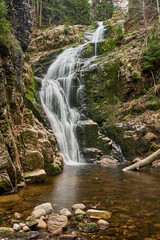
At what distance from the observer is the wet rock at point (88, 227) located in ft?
10.1

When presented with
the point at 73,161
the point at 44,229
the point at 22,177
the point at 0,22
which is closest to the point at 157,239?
the point at 44,229

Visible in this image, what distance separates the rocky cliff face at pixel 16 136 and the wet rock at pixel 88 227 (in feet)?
8.93

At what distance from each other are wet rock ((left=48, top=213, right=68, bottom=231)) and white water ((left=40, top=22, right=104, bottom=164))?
8.46m

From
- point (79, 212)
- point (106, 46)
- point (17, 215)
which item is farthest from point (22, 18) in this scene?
point (106, 46)

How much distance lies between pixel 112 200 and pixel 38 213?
81.0 inches

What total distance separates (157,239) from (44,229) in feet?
5.85

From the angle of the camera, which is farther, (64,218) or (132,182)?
(132,182)

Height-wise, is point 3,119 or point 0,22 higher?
point 0,22

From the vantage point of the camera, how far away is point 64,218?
3.36 m

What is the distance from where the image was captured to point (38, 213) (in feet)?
11.6

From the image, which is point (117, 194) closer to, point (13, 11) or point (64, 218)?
point (64, 218)

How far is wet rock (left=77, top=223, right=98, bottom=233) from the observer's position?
3.07 metres

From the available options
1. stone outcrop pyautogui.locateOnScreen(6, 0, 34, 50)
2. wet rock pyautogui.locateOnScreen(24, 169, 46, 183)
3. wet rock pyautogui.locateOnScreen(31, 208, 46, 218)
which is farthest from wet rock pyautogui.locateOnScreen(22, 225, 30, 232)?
stone outcrop pyautogui.locateOnScreen(6, 0, 34, 50)

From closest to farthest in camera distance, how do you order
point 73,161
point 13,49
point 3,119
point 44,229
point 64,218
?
point 44,229
point 64,218
point 3,119
point 13,49
point 73,161
